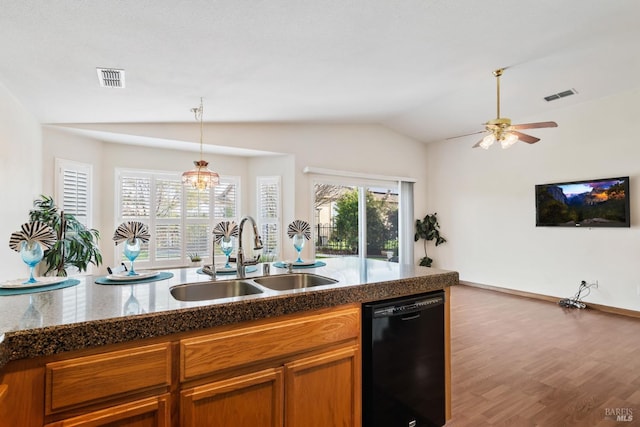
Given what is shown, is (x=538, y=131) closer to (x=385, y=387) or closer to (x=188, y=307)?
(x=385, y=387)

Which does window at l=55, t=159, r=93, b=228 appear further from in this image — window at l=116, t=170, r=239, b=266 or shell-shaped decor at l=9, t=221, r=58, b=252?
shell-shaped decor at l=9, t=221, r=58, b=252

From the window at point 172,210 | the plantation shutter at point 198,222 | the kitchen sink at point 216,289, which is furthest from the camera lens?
the plantation shutter at point 198,222

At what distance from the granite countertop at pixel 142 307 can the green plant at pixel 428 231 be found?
5.21 metres

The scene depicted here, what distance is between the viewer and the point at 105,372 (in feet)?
3.51

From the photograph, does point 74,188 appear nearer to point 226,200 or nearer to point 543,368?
point 226,200

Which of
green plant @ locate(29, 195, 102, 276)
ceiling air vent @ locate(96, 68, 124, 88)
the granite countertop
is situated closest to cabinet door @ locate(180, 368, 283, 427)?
the granite countertop

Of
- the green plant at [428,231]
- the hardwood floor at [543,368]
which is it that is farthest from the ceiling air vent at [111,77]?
the green plant at [428,231]

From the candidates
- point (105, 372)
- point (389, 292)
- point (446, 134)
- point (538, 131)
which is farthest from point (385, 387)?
point (446, 134)

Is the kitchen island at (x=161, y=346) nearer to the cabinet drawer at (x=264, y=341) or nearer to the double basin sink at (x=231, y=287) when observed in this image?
the cabinet drawer at (x=264, y=341)

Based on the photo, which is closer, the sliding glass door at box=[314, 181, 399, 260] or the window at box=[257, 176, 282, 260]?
the window at box=[257, 176, 282, 260]

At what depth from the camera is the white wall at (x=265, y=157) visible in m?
4.50

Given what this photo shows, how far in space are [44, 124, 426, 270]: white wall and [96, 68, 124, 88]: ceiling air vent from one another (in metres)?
1.45

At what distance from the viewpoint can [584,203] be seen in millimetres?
4828

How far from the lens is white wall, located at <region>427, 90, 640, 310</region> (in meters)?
4.51
